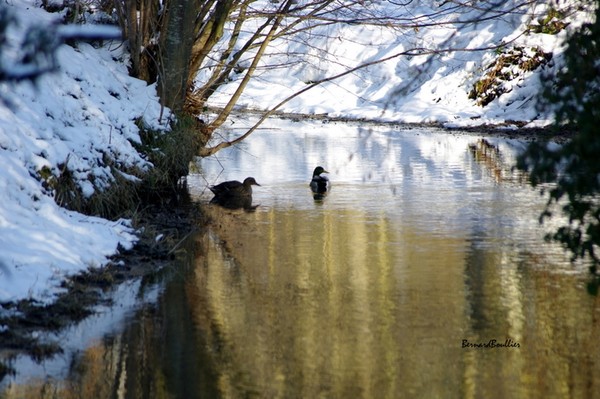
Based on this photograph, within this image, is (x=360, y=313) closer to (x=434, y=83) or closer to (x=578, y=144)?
(x=578, y=144)

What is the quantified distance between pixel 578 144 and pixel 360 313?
319 centimetres

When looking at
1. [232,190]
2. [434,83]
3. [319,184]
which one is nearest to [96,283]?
[232,190]

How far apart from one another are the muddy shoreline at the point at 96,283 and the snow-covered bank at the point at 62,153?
15 cm

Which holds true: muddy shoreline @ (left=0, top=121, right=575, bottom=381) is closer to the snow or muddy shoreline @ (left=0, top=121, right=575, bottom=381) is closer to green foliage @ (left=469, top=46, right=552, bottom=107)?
the snow

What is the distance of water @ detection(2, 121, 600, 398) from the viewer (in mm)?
5516

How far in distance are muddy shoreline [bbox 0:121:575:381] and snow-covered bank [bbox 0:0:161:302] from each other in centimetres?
15

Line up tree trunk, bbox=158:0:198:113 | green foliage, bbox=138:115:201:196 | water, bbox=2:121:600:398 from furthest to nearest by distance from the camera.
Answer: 1. tree trunk, bbox=158:0:198:113
2. green foliage, bbox=138:115:201:196
3. water, bbox=2:121:600:398

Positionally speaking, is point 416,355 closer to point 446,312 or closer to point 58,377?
Answer: point 446,312

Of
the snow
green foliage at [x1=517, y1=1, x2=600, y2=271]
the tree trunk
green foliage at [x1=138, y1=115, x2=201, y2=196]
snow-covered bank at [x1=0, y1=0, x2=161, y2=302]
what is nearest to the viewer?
green foliage at [x1=517, y1=1, x2=600, y2=271]

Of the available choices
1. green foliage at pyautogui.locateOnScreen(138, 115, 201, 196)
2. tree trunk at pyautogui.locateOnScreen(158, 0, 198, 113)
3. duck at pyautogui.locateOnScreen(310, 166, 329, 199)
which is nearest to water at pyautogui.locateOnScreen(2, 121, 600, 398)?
green foliage at pyautogui.locateOnScreen(138, 115, 201, 196)

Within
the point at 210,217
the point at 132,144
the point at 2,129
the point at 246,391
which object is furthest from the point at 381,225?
the point at 246,391

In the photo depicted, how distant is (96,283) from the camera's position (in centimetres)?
768

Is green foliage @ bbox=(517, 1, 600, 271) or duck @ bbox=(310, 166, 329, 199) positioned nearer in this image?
green foliage @ bbox=(517, 1, 600, 271)

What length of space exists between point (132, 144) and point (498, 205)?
211 inches
